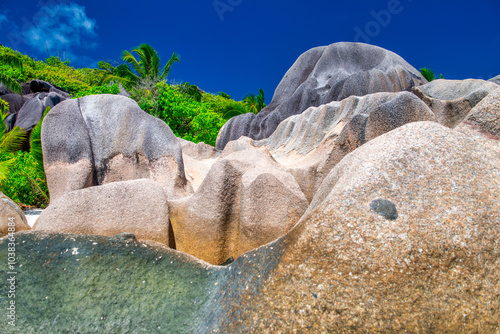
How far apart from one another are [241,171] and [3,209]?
2.72m

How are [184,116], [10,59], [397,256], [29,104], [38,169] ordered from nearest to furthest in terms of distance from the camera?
1. [397,256]
2. [38,169]
3. [184,116]
4. [29,104]
5. [10,59]

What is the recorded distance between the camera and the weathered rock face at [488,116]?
6.71 ft

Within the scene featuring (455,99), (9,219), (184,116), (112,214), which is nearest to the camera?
(112,214)

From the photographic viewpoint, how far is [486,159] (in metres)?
1.79

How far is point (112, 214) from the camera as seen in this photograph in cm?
314

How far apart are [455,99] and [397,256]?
4.39 metres

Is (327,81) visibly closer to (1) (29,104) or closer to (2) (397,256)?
(2) (397,256)

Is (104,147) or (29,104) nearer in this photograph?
(104,147)

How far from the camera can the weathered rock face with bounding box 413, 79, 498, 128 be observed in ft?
15.3

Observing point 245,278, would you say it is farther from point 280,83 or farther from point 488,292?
point 280,83

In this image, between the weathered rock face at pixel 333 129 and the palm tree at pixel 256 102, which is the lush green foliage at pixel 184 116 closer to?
the weathered rock face at pixel 333 129

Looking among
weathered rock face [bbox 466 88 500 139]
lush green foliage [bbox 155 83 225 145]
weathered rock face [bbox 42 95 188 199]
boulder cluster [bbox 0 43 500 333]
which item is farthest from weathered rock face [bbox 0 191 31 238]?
lush green foliage [bbox 155 83 225 145]

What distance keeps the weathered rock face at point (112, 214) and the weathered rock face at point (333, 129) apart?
1.70 meters

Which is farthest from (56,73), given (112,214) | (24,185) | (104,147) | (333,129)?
(112,214)
